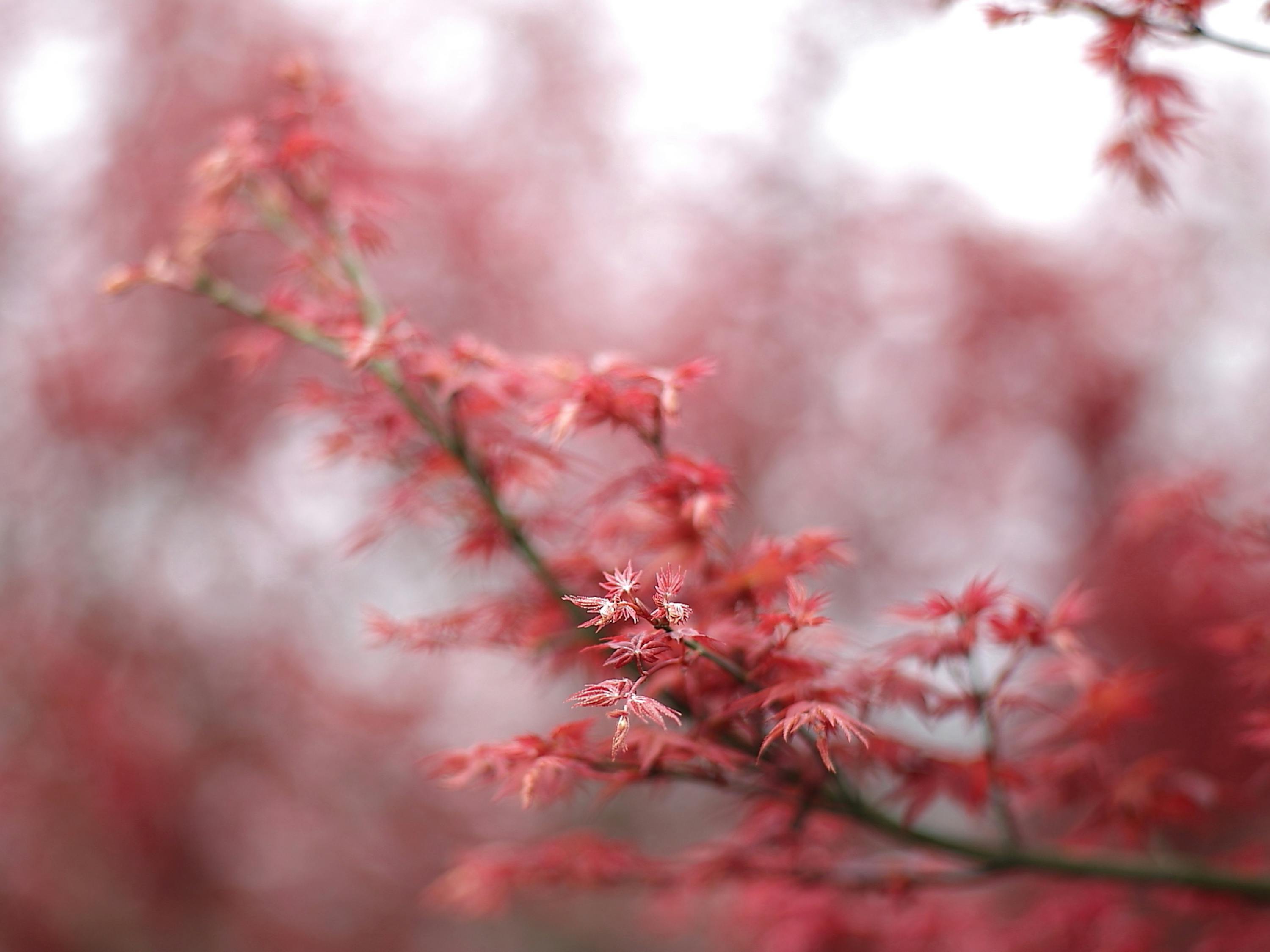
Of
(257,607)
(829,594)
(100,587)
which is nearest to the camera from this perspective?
(829,594)

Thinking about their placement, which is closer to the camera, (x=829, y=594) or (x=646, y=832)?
(x=829, y=594)

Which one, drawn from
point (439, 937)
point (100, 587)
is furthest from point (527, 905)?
point (100, 587)

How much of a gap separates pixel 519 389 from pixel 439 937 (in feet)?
10.6

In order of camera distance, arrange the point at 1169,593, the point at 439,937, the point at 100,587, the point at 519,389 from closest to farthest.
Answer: the point at 519,389, the point at 1169,593, the point at 100,587, the point at 439,937

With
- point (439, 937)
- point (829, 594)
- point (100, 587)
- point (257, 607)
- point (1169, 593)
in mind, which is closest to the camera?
point (829, 594)

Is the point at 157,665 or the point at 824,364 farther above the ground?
the point at 824,364

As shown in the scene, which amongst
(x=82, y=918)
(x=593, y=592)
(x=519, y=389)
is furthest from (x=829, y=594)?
(x=82, y=918)

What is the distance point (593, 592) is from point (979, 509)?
5.58 ft

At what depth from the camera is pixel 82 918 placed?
266cm

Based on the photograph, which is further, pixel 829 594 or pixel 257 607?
pixel 257 607

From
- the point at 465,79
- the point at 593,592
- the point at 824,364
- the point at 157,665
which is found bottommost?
the point at 593,592

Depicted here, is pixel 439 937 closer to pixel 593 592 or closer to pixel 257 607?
pixel 257 607

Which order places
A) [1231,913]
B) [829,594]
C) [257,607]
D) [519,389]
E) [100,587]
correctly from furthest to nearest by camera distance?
[257,607], [100,587], [1231,913], [519,389], [829,594]

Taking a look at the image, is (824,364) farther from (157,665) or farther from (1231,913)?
(157,665)
